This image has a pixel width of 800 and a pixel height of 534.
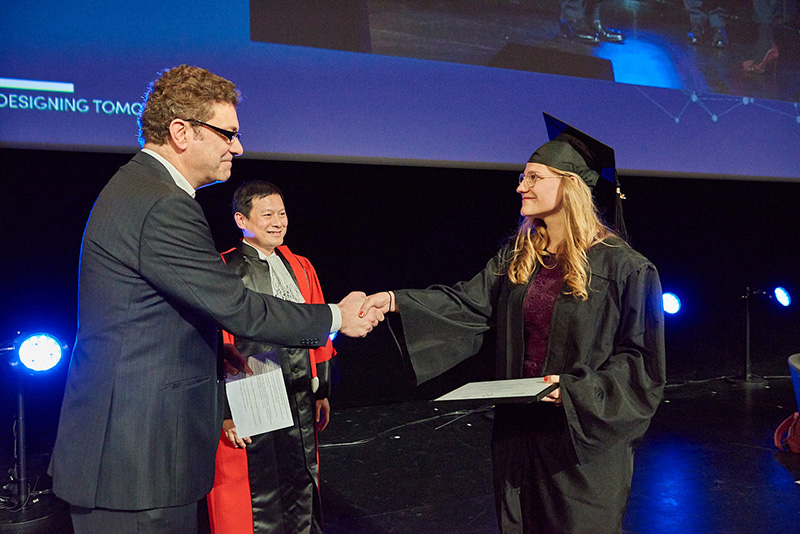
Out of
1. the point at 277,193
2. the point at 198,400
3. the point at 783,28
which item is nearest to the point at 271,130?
the point at 277,193

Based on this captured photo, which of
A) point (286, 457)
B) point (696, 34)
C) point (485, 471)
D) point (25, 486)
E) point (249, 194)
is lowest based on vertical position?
point (485, 471)

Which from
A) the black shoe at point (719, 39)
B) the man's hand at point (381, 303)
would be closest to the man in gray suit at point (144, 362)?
the man's hand at point (381, 303)

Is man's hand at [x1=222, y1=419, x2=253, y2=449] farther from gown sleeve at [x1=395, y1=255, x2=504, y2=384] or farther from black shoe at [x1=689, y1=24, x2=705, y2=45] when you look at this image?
black shoe at [x1=689, y1=24, x2=705, y2=45]

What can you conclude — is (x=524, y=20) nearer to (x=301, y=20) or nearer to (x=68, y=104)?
(x=301, y=20)

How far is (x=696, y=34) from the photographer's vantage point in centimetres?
537

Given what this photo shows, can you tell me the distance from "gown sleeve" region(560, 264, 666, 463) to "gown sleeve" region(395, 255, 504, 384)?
46cm

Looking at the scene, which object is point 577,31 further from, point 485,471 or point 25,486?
point 25,486

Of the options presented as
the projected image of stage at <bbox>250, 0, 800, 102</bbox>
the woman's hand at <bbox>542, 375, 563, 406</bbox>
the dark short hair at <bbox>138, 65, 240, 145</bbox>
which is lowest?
the woman's hand at <bbox>542, 375, 563, 406</bbox>

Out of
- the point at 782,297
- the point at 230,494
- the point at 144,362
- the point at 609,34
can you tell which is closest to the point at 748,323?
the point at 782,297

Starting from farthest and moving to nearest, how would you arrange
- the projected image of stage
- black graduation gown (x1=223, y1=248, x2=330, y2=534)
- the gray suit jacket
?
the projected image of stage < black graduation gown (x1=223, y1=248, x2=330, y2=534) < the gray suit jacket

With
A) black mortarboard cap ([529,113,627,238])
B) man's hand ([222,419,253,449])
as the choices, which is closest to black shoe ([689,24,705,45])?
black mortarboard cap ([529,113,627,238])

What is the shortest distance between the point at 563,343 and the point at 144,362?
4.00ft

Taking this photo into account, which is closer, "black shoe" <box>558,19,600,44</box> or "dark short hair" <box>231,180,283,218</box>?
"dark short hair" <box>231,180,283,218</box>

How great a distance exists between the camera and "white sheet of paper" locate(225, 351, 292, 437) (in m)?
2.25
